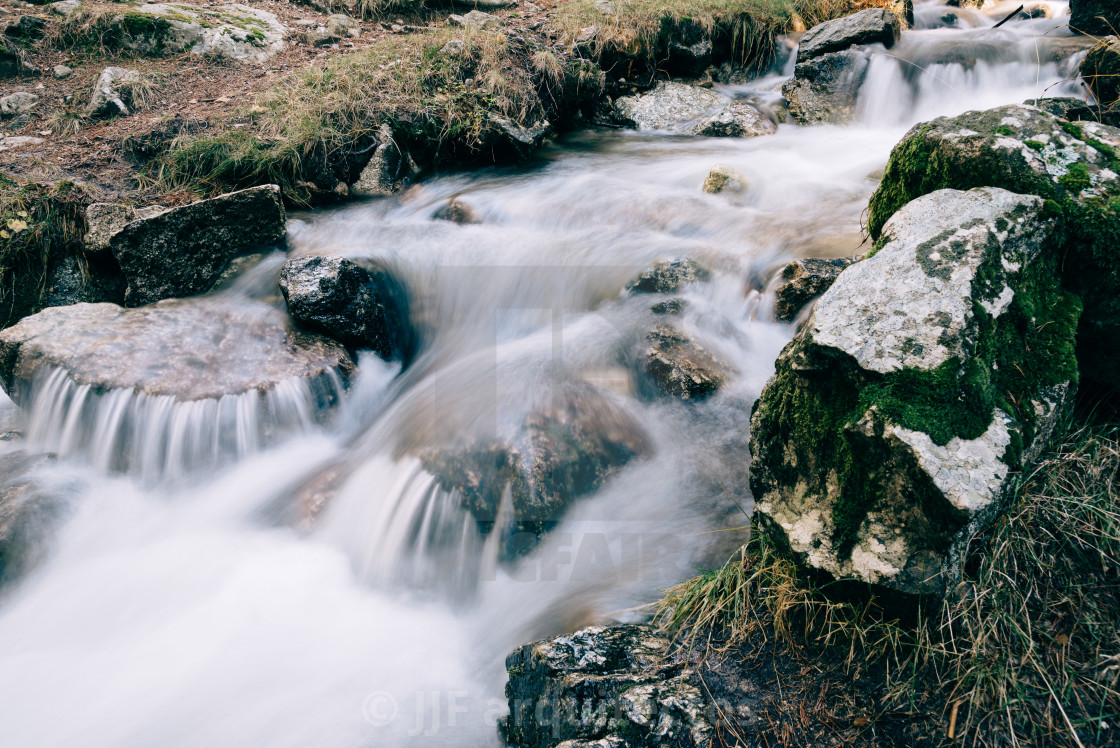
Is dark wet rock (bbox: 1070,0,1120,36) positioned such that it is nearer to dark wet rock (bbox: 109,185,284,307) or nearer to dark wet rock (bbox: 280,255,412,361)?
dark wet rock (bbox: 280,255,412,361)

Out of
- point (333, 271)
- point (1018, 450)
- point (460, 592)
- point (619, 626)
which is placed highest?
point (1018, 450)

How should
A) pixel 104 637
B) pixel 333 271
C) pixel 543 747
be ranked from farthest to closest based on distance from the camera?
pixel 333 271
pixel 104 637
pixel 543 747

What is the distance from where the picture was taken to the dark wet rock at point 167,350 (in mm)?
4516

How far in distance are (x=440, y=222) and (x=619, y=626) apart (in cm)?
464

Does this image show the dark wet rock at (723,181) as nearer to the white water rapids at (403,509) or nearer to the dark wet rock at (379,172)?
the white water rapids at (403,509)

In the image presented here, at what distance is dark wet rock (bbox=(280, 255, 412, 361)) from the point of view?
4.80 metres

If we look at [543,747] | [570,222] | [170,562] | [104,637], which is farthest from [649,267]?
[104,637]

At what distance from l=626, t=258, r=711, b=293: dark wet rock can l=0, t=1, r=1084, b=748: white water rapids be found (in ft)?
0.44

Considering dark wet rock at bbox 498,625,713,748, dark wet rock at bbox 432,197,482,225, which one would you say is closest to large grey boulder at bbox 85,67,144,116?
dark wet rock at bbox 432,197,482,225

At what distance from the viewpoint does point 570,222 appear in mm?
6082

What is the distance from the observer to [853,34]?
26.3 feet

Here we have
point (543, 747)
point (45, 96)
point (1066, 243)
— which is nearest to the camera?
point (543, 747)

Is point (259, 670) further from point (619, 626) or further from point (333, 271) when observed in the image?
point (333, 271)

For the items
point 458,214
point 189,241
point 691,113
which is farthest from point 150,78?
point 691,113
